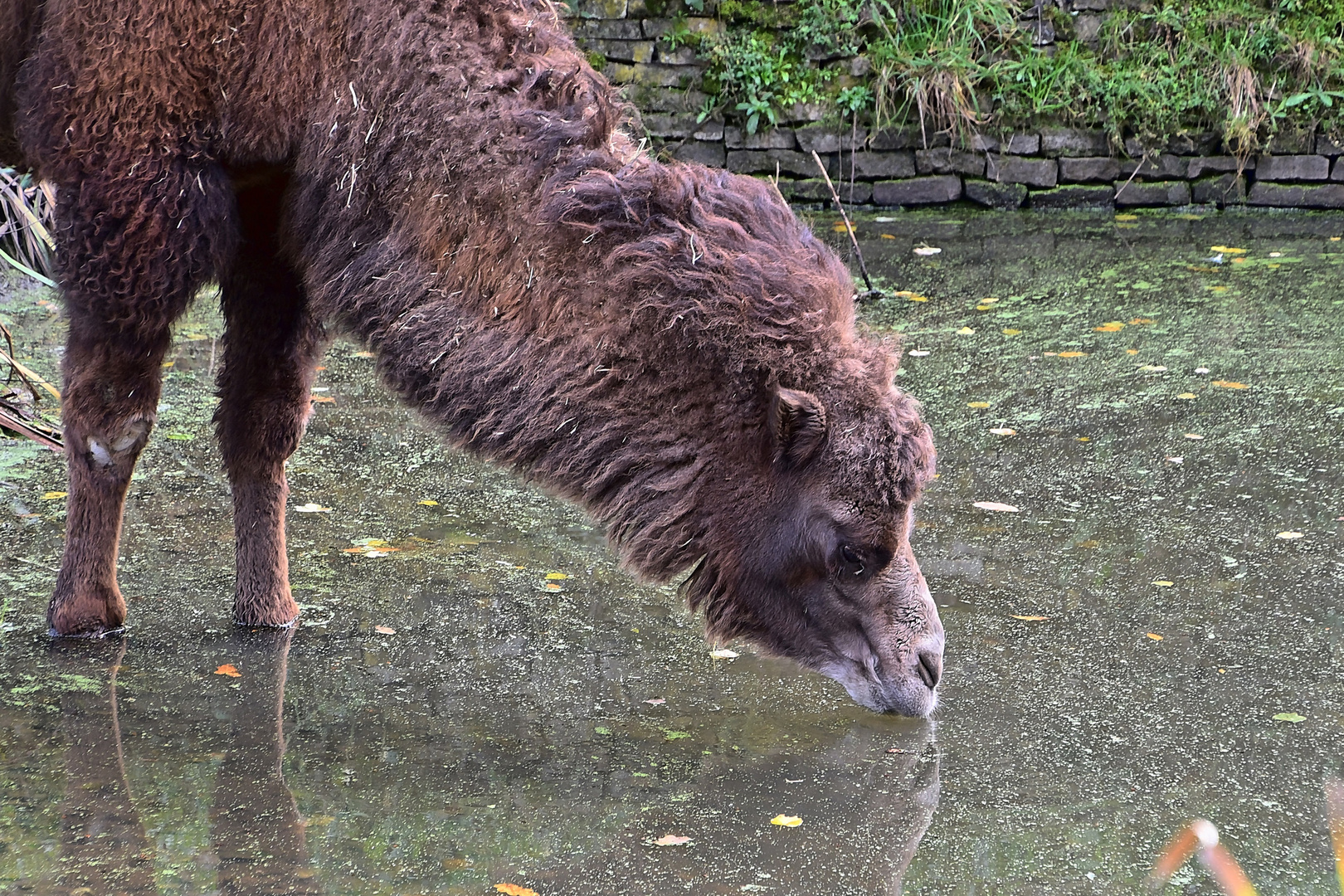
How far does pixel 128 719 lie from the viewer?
3.61 metres

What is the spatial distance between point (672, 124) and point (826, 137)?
4.04ft

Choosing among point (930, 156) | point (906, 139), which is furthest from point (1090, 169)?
point (906, 139)

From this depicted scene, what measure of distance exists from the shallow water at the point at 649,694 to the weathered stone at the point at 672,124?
16.3 ft

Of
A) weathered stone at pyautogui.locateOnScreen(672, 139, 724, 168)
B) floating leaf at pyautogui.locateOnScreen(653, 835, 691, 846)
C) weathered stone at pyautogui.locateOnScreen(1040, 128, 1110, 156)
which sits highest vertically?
weathered stone at pyautogui.locateOnScreen(1040, 128, 1110, 156)

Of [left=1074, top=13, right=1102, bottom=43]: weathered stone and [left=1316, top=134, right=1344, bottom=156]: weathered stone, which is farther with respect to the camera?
[left=1074, top=13, right=1102, bottom=43]: weathered stone

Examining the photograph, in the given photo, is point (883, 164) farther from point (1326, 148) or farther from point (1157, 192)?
point (1326, 148)

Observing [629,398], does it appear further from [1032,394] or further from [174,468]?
[1032,394]

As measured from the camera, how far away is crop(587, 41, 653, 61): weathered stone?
10836mm

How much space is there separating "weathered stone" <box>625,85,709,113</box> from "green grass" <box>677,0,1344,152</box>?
5.2 inches

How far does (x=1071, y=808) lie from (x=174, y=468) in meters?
3.82

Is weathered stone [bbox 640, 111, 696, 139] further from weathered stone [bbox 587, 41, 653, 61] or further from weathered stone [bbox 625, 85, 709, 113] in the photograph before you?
weathered stone [bbox 587, 41, 653, 61]

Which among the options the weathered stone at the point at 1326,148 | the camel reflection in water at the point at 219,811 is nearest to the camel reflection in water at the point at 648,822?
the camel reflection in water at the point at 219,811

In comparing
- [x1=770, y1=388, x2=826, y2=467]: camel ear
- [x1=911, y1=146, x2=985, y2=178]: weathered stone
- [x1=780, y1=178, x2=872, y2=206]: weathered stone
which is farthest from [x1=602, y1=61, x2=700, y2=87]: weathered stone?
[x1=770, y1=388, x2=826, y2=467]: camel ear

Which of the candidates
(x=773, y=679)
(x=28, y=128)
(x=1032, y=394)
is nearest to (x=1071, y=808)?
(x=773, y=679)
